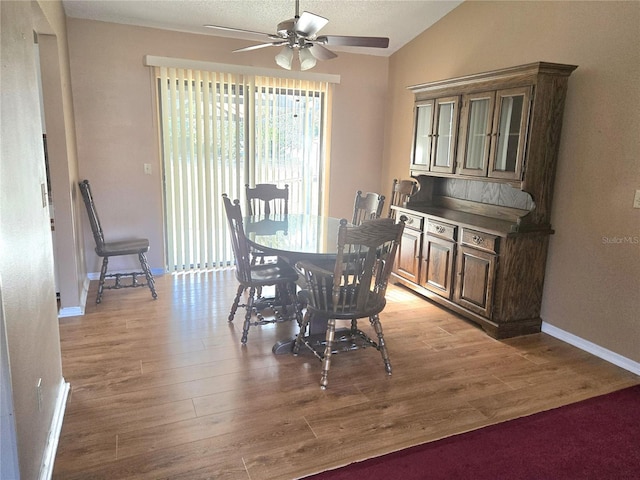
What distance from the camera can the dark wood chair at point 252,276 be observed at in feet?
10.2

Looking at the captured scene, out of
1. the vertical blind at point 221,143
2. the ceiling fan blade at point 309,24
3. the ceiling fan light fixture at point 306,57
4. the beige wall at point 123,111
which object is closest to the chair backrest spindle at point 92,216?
the beige wall at point 123,111

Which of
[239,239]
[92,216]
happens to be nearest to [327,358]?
[239,239]

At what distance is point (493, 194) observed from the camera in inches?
160

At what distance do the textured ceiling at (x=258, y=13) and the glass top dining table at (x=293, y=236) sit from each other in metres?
1.63

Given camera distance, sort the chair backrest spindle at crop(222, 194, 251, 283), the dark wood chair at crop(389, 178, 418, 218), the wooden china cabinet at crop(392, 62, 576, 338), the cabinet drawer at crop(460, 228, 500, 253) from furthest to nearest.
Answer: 1. the dark wood chair at crop(389, 178, 418, 218)
2. the cabinet drawer at crop(460, 228, 500, 253)
3. the wooden china cabinet at crop(392, 62, 576, 338)
4. the chair backrest spindle at crop(222, 194, 251, 283)

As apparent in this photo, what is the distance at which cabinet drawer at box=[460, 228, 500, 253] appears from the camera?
343cm

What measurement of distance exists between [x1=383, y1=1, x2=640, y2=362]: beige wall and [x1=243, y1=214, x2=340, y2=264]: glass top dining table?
180 centimetres

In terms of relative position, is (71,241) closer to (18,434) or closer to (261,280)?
(261,280)

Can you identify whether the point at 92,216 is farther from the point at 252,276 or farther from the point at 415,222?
the point at 415,222

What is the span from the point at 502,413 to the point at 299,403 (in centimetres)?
112

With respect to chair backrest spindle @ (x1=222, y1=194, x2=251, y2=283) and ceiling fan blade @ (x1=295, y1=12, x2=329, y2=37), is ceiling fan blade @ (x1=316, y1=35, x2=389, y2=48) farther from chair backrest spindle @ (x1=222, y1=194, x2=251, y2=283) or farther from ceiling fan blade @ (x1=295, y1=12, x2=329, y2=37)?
chair backrest spindle @ (x1=222, y1=194, x2=251, y2=283)

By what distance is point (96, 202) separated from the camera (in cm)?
459

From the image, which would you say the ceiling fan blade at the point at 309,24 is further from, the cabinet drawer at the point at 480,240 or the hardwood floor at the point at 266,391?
the hardwood floor at the point at 266,391

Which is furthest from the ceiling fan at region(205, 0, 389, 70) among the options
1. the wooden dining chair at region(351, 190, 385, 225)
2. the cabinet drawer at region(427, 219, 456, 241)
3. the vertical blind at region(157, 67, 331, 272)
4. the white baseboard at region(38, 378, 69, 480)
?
the white baseboard at region(38, 378, 69, 480)
